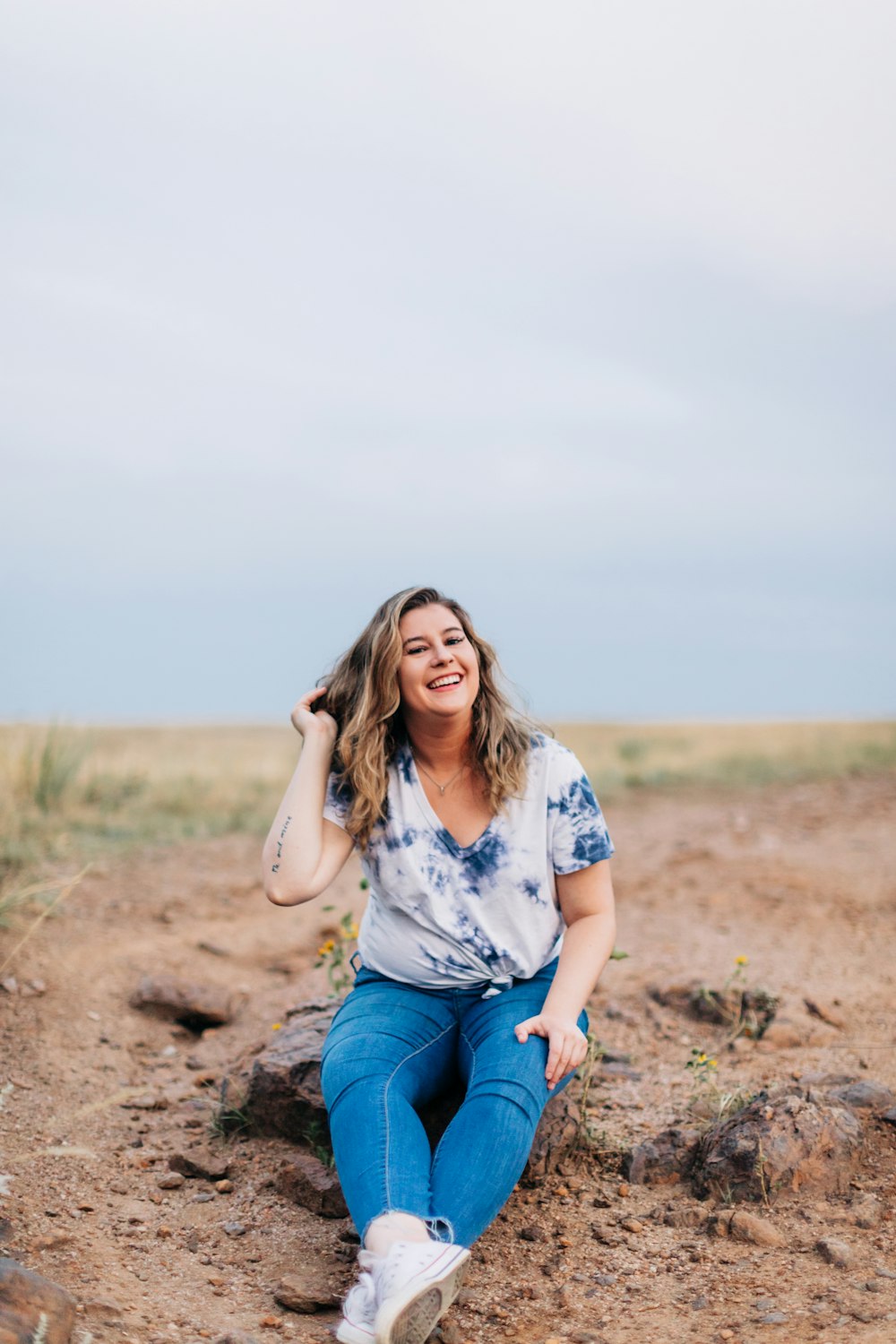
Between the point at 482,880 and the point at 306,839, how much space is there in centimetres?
49

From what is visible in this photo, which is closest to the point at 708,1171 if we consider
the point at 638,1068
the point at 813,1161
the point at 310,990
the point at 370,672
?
the point at 813,1161

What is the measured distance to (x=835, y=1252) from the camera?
8.77ft

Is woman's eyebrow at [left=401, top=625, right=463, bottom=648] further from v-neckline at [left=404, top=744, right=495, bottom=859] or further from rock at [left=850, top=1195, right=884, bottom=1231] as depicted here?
rock at [left=850, top=1195, right=884, bottom=1231]

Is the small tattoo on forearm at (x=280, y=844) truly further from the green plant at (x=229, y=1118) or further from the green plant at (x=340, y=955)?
the green plant at (x=229, y=1118)

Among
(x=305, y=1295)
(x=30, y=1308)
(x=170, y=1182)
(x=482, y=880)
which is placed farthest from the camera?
(x=170, y=1182)

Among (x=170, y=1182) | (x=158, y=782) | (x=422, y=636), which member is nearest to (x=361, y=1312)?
(x=170, y=1182)

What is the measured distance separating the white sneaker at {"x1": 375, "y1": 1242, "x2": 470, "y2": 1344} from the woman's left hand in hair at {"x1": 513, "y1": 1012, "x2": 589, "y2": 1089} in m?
0.52

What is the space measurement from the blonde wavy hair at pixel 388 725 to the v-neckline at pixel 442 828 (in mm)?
83

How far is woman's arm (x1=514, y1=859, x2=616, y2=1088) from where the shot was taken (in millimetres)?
2744

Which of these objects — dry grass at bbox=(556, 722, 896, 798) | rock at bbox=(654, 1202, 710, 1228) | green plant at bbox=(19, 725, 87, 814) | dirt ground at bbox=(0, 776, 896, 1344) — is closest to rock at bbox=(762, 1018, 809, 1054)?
dirt ground at bbox=(0, 776, 896, 1344)

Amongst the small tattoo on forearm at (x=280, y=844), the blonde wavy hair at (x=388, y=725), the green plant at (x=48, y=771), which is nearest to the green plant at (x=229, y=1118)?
the small tattoo on forearm at (x=280, y=844)

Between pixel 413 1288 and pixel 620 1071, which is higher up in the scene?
pixel 413 1288

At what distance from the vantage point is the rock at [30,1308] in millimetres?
2107

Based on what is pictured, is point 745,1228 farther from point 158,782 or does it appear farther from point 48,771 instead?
point 158,782
